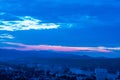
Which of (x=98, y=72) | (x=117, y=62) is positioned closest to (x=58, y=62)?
(x=117, y=62)

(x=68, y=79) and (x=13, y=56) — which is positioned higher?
(x=13, y=56)

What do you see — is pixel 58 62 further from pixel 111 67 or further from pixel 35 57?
pixel 111 67

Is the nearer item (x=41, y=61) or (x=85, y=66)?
(x=85, y=66)

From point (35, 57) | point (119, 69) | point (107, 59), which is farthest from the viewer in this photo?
point (35, 57)

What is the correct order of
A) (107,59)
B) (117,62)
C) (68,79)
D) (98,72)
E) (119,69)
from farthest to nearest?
(107,59) < (117,62) < (119,69) < (98,72) < (68,79)

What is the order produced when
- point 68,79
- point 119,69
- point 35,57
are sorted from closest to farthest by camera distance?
point 68,79 < point 119,69 < point 35,57

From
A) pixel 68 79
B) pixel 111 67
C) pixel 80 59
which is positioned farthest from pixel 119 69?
pixel 68 79

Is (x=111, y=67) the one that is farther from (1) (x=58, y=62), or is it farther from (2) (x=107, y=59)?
(1) (x=58, y=62)

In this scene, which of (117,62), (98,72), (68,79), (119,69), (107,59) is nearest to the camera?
(68,79)

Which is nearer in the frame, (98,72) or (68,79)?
(68,79)
